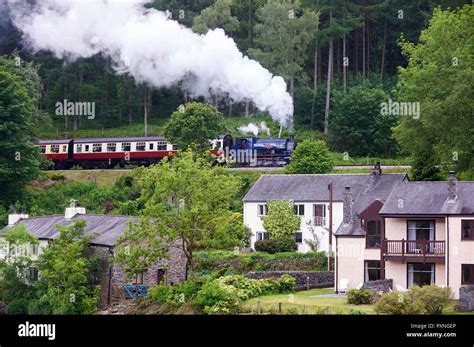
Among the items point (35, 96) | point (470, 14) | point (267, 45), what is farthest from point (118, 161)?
point (470, 14)

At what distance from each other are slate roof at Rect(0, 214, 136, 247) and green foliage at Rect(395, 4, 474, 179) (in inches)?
705

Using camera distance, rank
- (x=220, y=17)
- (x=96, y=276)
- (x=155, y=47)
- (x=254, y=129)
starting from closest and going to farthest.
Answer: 1. (x=96, y=276)
2. (x=155, y=47)
3. (x=254, y=129)
4. (x=220, y=17)

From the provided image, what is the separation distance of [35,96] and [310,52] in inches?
952

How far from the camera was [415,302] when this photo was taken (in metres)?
45.8

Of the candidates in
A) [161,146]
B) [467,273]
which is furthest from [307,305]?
[161,146]

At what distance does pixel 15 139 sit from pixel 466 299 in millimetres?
43594

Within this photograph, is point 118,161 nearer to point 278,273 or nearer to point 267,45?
point 267,45

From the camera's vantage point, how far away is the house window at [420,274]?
177 feet

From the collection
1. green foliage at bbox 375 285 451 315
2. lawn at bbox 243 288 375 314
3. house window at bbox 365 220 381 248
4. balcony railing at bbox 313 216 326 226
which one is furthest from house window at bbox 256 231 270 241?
green foliage at bbox 375 285 451 315

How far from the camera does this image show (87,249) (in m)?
58.2

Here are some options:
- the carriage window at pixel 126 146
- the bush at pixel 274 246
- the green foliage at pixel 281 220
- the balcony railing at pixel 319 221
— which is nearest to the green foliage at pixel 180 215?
the bush at pixel 274 246

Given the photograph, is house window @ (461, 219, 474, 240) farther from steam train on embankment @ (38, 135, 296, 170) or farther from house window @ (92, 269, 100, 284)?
steam train on embankment @ (38, 135, 296, 170)

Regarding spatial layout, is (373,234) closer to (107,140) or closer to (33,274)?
(33,274)

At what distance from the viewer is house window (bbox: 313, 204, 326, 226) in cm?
6969
